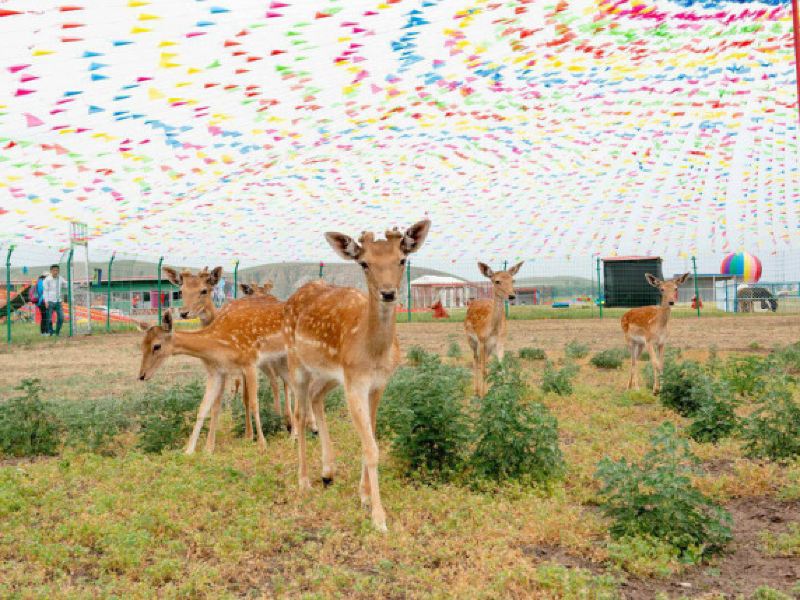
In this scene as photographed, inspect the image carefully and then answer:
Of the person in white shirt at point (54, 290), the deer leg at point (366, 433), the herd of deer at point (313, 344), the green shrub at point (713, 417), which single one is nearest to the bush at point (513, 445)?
the herd of deer at point (313, 344)

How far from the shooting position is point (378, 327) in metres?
5.91

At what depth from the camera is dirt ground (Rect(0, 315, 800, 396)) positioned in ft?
51.4

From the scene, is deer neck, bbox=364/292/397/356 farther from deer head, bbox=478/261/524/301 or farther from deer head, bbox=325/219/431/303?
deer head, bbox=478/261/524/301

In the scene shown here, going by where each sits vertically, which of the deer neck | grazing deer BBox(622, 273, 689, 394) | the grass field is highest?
the deer neck

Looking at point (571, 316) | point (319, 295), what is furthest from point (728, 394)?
point (571, 316)

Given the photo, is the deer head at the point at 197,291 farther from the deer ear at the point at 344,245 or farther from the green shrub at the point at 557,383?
the green shrub at the point at 557,383

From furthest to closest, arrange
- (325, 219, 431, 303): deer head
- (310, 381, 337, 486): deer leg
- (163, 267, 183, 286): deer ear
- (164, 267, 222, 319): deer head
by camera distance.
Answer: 1. (163, 267, 183, 286): deer ear
2. (164, 267, 222, 319): deer head
3. (310, 381, 337, 486): deer leg
4. (325, 219, 431, 303): deer head

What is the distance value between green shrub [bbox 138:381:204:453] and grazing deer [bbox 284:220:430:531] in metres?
2.10

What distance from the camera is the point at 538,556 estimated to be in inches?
198

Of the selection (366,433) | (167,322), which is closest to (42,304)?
(167,322)

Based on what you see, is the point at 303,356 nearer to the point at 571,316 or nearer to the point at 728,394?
the point at 728,394

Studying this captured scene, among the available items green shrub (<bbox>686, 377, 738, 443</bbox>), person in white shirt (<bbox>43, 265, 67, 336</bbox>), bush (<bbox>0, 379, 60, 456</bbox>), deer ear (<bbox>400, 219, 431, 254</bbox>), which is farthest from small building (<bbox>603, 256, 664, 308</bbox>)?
deer ear (<bbox>400, 219, 431, 254</bbox>)

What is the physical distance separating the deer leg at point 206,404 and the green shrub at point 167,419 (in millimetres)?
303

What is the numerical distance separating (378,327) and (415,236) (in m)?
0.83
